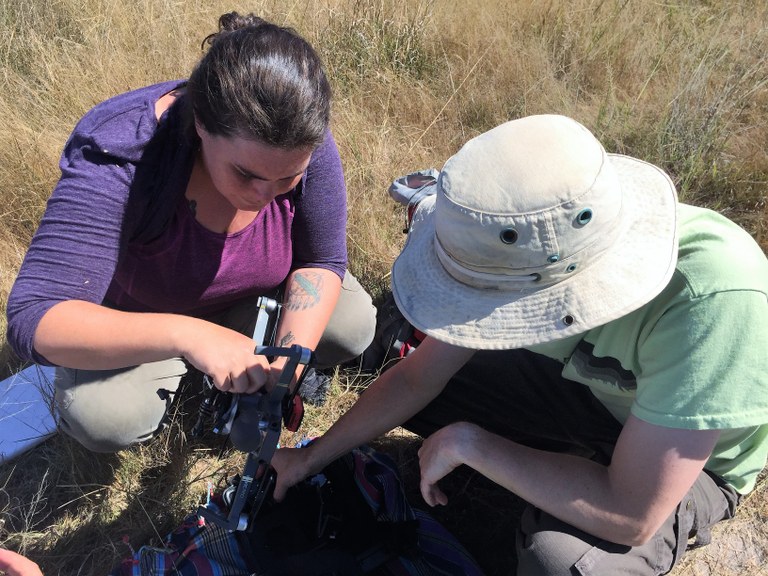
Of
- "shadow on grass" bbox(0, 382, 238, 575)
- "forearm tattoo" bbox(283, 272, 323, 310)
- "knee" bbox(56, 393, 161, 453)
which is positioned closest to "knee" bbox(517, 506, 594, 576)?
"forearm tattoo" bbox(283, 272, 323, 310)

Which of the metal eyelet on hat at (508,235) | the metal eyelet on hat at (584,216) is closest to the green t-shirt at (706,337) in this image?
the metal eyelet on hat at (584,216)

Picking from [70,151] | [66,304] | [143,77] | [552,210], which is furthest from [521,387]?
[143,77]

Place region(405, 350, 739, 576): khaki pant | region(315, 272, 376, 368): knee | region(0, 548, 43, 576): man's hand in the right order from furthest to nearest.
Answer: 1. region(315, 272, 376, 368): knee
2. region(0, 548, 43, 576): man's hand
3. region(405, 350, 739, 576): khaki pant

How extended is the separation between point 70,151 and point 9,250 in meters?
1.55

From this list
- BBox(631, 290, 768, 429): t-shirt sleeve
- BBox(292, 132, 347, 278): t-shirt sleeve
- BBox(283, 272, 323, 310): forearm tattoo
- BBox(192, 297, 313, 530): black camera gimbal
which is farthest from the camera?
BBox(283, 272, 323, 310): forearm tattoo

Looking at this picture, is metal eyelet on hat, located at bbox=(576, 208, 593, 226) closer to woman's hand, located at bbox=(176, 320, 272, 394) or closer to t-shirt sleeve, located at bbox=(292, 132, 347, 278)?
woman's hand, located at bbox=(176, 320, 272, 394)

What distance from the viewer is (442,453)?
1.60 metres

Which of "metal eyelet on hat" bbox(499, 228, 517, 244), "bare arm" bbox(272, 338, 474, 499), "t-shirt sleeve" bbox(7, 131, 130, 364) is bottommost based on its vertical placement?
"bare arm" bbox(272, 338, 474, 499)

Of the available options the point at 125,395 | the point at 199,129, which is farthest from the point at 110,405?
the point at 199,129

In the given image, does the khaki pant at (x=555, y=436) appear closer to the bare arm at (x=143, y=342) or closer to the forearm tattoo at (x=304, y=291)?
the forearm tattoo at (x=304, y=291)

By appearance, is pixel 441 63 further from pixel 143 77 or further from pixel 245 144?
pixel 245 144

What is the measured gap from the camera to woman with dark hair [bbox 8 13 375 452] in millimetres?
1482

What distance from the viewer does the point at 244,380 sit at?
1.52 meters

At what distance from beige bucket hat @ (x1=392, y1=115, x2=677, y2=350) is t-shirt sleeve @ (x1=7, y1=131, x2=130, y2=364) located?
814mm
